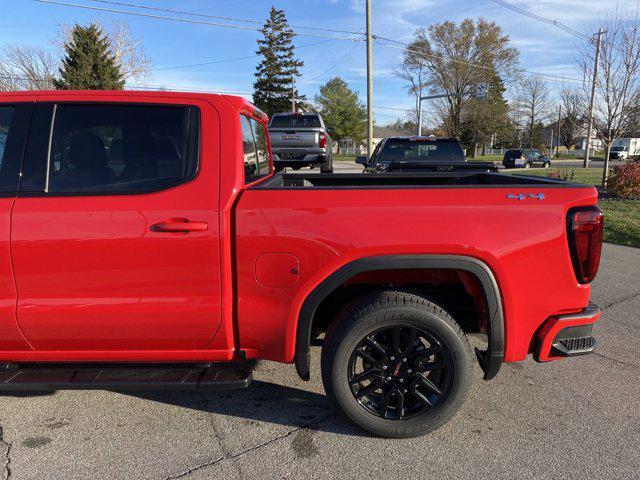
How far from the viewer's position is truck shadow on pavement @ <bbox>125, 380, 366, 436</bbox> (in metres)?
2.91

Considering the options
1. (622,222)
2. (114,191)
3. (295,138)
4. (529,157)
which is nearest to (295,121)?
(295,138)

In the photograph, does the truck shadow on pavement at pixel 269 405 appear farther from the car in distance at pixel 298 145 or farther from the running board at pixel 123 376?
the car in distance at pixel 298 145

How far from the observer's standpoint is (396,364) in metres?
2.69

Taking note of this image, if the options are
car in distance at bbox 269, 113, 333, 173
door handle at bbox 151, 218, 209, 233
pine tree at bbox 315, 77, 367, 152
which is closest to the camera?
door handle at bbox 151, 218, 209, 233

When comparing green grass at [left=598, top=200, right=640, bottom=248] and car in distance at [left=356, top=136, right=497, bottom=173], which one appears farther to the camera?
car in distance at [left=356, top=136, right=497, bottom=173]

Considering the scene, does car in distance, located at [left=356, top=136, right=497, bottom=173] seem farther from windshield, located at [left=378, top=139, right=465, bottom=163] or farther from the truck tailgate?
the truck tailgate

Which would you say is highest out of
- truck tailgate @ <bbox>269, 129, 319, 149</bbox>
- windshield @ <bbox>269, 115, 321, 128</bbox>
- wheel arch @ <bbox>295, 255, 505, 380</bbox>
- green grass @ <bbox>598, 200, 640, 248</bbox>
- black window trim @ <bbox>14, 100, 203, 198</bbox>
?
windshield @ <bbox>269, 115, 321, 128</bbox>

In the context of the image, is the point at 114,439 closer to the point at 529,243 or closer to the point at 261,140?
the point at 261,140

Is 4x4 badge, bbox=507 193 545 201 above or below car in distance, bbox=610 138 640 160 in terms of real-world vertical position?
below

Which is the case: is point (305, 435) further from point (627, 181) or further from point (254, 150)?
point (627, 181)

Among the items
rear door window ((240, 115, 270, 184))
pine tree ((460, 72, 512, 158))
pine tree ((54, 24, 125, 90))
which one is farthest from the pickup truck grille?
pine tree ((460, 72, 512, 158))

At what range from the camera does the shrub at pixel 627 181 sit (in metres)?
12.1

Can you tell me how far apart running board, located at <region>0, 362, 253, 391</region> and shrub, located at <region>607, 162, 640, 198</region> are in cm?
1279

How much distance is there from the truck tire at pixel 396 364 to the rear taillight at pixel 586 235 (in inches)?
29.2
